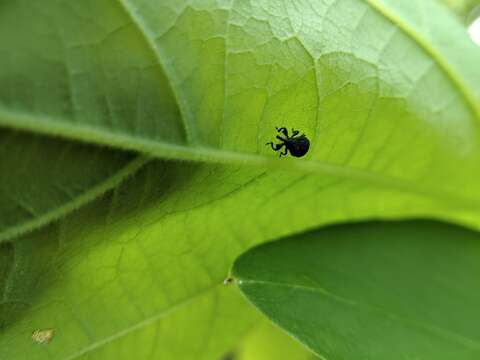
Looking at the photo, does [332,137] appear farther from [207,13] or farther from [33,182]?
[33,182]

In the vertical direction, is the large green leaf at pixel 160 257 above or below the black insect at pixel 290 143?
below

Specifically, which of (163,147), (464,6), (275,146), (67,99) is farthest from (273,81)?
(464,6)

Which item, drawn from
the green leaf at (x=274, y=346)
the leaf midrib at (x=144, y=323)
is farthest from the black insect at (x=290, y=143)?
the green leaf at (x=274, y=346)

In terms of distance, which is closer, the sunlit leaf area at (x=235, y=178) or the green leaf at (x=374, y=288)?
the sunlit leaf area at (x=235, y=178)

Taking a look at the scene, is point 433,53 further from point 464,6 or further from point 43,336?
point 43,336

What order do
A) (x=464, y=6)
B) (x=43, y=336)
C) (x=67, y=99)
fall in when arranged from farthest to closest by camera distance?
(x=464, y=6)
(x=43, y=336)
(x=67, y=99)

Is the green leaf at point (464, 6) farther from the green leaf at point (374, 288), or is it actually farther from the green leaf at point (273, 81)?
the green leaf at point (374, 288)

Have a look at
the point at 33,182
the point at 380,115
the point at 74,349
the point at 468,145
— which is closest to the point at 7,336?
the point at 74,349
